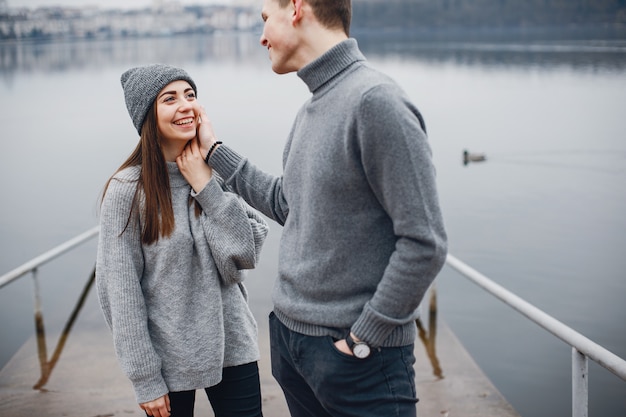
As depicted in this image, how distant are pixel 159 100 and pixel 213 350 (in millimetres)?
743

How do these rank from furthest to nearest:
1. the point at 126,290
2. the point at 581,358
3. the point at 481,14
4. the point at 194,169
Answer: the point at 481,14 < the point at 581,358 < the point at 194,169 < the point at 126,290

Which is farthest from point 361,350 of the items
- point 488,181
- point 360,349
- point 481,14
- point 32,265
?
point 481,14

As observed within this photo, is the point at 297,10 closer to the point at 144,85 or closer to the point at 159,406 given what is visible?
the point at 144,85

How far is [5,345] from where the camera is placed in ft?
41.0

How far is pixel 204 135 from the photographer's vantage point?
76.1 inches

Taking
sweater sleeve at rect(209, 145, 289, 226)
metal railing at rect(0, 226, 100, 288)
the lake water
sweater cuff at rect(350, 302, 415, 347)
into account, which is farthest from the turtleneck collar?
the lake water

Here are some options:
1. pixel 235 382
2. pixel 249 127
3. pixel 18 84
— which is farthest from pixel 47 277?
pixel 18 84

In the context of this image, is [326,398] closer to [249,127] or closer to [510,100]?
[249,127]

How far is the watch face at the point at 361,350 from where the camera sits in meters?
1.43

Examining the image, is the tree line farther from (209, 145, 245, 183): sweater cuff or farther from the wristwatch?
the wristwatch

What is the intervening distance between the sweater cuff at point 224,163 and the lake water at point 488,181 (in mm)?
3646

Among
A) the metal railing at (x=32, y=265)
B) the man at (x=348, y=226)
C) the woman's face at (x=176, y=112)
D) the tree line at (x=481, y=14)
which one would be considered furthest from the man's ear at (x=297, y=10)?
the tree line at (x=481, y=14)

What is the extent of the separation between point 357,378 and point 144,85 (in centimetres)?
101

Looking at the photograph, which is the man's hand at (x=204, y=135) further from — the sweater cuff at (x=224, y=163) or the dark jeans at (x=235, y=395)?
the dark jeans at (x=235, y=395)
